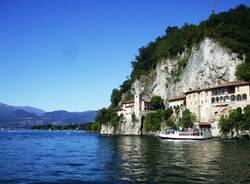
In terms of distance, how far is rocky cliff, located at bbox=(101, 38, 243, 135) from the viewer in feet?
291

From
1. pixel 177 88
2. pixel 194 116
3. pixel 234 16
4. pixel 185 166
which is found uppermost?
pixel 234 16

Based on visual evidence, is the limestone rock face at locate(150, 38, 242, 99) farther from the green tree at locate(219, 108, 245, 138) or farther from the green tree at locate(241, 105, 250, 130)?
the green tree at locate(241, 105, 250, 130)

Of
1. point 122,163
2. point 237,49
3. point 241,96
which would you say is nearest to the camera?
point 122,163

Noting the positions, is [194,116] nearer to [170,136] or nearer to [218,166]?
[170,136]

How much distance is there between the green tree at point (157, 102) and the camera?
374 feet

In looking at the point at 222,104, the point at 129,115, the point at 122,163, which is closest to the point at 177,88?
the point at 129,115

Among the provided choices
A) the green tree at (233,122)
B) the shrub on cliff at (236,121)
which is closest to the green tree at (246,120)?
the shrub on cliff at (236,121)

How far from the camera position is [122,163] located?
34.8m

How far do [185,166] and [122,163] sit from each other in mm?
6192

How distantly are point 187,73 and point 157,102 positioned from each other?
1623 cm

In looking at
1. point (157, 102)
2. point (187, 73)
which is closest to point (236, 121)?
point (187, 73)

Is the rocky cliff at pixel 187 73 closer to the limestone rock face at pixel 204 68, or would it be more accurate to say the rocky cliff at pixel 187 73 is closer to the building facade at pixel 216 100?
the limestone rock face at pixel 204 68

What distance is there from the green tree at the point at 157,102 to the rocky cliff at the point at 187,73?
2127mm

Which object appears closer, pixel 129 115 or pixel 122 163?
pixel 122 163
